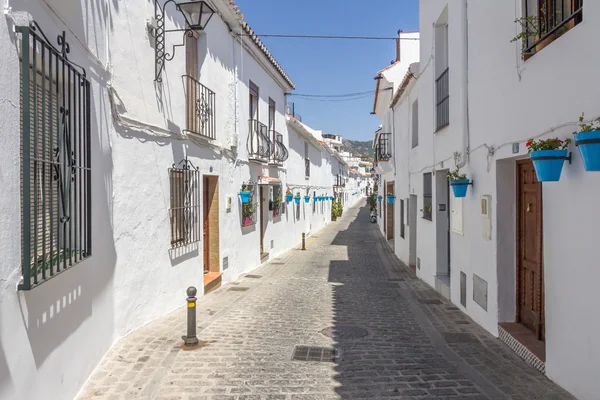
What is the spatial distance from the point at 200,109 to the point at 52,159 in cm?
501

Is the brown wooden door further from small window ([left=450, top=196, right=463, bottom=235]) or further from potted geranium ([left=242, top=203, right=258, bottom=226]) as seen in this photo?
potted geranium ([left=242, top=203, right=258, bottom=226])

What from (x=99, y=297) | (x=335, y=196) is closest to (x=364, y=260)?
(x=99, y=297)

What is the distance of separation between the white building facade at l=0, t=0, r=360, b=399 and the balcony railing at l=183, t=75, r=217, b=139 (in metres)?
0.04

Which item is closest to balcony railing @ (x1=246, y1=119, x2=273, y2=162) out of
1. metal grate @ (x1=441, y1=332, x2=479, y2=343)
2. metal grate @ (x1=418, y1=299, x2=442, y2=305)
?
→ metal grate @ (x1=418, y1=299, x2=442, y2=305)

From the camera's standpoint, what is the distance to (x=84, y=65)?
4785 millimetres

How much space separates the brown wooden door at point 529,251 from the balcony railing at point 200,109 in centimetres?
543

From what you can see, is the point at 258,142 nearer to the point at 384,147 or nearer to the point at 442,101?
the point at 442,101

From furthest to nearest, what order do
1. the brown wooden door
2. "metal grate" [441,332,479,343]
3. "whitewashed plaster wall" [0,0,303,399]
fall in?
"metal grate" [441,332,479,343] → the brown wooden door → "whitewashed plaster wall" [0,0,303,399]

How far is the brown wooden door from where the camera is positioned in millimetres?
5309

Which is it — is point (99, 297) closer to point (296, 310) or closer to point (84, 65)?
point (84, 65)

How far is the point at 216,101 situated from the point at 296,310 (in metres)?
4.80

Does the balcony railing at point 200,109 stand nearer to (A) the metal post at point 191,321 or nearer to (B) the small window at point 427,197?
(A) the metal post at point 191,321

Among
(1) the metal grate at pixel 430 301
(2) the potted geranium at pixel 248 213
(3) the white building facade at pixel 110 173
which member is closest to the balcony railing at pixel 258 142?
(3) the white building facade at pixel 110 173

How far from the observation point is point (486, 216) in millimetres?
6375
